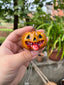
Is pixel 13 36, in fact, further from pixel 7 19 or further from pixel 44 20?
pixel 44 20

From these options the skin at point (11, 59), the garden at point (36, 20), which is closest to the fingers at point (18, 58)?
the skin at point (11, 59)

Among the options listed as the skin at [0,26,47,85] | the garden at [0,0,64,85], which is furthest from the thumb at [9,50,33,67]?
the garden at [0,0,64,85]

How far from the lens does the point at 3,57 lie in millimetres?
595

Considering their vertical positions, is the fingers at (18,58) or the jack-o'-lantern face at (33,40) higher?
the jack-o'-lantern face at (33,40)

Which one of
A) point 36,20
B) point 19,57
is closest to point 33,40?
point 19,57

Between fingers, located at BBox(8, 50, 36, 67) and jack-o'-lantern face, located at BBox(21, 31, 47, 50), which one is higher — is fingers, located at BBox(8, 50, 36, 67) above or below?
below

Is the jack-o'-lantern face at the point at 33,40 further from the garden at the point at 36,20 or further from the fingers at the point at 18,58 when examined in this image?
the garden at the point at 36,20

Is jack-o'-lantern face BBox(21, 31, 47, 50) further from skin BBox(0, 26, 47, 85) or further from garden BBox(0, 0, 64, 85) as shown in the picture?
garden BBox(0, 0, 64, 85)

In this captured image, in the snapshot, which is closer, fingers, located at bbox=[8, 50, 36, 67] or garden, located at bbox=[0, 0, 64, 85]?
fingers, located at bbox=[8, 50, 36, 67]

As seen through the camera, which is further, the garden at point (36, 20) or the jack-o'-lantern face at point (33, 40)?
the garden at point (36, 20)

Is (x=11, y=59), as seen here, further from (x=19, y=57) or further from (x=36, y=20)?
(x=36, y=20)

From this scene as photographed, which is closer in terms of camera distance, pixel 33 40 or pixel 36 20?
pixel 33 40

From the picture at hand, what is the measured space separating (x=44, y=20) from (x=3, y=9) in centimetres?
39

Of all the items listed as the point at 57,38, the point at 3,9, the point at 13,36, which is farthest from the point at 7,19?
the point at 57,38
